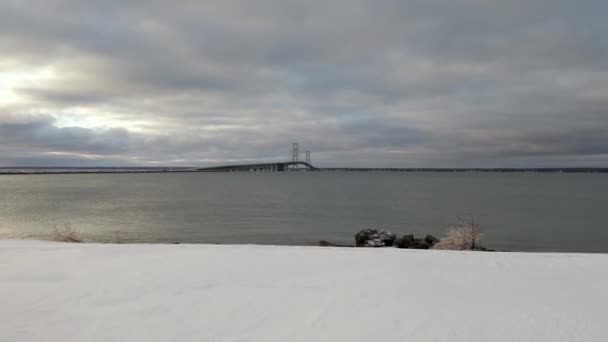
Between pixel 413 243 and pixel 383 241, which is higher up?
pixel 383 241

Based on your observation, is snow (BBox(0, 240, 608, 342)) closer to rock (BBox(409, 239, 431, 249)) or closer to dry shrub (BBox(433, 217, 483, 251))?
dry shrub (BBox(433, 217, 483, 251))

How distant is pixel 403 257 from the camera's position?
4895mm

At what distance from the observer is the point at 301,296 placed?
3365mm

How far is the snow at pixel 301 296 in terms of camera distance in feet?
8.82

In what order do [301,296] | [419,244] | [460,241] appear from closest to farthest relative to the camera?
[301,296] → [460,241] → [419,244]

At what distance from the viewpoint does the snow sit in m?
2.69

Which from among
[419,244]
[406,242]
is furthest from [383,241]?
[419,244]

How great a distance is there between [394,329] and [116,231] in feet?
62.4

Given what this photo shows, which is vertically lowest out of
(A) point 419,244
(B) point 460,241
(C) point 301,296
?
(A) point 419,244

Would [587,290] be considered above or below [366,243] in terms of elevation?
above

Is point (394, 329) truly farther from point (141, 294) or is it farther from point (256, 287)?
point (141, 294)

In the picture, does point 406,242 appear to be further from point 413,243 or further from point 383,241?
point 383,241

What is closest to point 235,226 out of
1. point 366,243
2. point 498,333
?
point 366,243

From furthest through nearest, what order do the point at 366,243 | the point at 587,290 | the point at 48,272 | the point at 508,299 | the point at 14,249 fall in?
the point at 366,243 → the point at 14,249 → the point at 48,272 → the point at 587,290 → the point at 508,299
